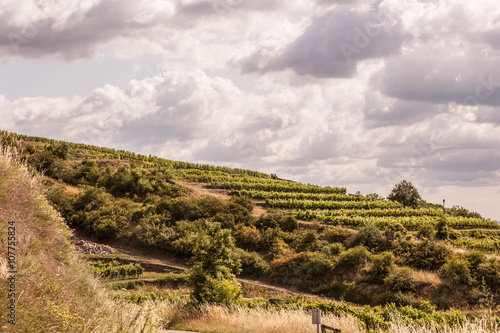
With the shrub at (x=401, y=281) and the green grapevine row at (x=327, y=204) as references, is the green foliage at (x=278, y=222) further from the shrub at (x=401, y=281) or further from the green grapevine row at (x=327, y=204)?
the shrub at (x=401, y=281)

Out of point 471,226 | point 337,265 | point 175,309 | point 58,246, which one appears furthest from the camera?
point 471,226

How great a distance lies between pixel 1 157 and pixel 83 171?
134ft

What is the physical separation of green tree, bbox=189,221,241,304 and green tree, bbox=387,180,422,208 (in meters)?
41.1

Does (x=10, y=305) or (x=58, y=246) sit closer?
(x=10, y=305)

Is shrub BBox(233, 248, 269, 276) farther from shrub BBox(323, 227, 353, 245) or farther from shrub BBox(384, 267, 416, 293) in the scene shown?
shrub BBox(384, 267, 416, 293)

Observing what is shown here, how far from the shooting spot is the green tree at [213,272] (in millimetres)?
17141

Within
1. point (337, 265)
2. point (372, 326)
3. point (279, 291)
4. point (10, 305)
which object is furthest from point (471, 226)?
point (10, 305)

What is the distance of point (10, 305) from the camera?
8414 millimetres

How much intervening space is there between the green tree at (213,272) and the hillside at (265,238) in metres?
0.66

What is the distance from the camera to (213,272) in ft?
58.1

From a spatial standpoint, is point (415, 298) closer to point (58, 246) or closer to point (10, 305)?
point (58, 246)

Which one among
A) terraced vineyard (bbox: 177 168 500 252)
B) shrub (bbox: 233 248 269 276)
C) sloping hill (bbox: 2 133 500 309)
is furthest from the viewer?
terraced vineyard (bbox: 177 168 500 252)

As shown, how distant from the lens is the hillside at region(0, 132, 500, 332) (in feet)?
62.1

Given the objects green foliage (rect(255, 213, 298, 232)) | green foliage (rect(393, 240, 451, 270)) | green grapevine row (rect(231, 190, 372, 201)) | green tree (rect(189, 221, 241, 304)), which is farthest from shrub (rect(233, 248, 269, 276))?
green grapevine row (rect(231, 190, 372, 201))
